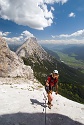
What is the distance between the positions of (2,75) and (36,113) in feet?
61.6

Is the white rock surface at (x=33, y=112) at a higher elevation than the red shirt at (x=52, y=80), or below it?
below

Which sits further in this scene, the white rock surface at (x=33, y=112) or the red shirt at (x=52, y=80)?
the red shirt at (x=52, y=80)

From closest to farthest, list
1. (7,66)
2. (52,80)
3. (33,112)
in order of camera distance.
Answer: (33,112) → (52,80) → (7,66)

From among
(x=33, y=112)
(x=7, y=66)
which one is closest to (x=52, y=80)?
(x=33, y=112)

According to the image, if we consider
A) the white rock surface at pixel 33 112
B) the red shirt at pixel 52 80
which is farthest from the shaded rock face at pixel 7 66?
the red shirt at pixel 52 80

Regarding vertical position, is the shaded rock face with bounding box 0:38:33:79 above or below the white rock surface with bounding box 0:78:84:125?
above

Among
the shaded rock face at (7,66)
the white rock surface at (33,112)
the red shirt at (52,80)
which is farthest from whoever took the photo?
the shaded rock face at (7,66)

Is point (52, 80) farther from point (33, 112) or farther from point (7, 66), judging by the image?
point (7, 66)

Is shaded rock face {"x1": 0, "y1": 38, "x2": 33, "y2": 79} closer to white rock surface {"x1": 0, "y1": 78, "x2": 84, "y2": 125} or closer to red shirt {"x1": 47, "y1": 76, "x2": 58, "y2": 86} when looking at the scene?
white rock surface {"x1": 0, "y1": 78, "x2": 84, "y2": 125}

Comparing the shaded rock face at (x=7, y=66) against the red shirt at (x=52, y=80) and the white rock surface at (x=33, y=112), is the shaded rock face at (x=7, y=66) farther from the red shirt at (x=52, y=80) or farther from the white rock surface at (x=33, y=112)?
the red shirt at (x=52, y=80)

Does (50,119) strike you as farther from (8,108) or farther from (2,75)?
(2,75)

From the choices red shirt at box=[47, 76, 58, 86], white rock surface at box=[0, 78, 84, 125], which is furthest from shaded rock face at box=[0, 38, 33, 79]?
red shirt at box=[47, 76, 58, 86]

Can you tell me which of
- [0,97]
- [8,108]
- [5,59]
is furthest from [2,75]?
[8,108]

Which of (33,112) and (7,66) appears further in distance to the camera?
(7,66)
